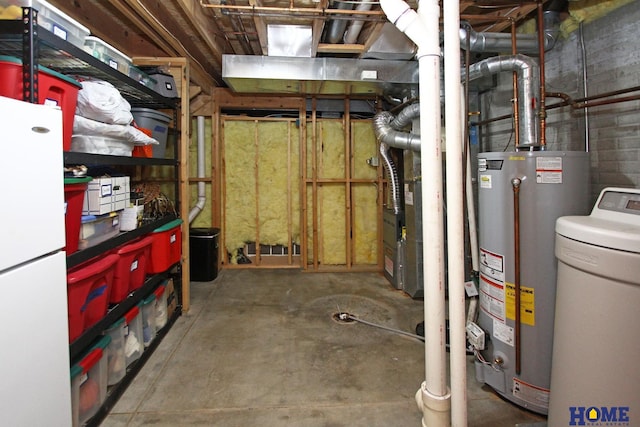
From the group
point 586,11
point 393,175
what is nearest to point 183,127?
point 393,175

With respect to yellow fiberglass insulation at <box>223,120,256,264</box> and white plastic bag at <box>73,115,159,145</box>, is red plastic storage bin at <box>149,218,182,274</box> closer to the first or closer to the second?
white plastic bag at <box>73,115,159,145</box>

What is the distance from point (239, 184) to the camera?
14.7 ft

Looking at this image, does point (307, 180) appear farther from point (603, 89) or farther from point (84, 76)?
point (603, 89)

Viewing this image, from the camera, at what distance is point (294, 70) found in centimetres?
305

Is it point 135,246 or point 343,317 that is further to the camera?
point 343,317

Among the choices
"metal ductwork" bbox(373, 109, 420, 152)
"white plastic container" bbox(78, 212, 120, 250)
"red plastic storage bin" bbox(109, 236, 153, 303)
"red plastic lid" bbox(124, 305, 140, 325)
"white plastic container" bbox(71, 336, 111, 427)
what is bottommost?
"white plastic container" bbox(71, 336, 111, 427)

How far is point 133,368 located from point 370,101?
3.90 metres

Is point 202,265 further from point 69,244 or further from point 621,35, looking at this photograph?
point 621,35

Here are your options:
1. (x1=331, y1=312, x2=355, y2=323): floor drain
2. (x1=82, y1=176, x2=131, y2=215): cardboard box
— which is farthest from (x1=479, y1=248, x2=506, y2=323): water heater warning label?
(x1=82, y1=176, x2=131, y2=215): cardboard box

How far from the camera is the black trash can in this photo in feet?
12.7

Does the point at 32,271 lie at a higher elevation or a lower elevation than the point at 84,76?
lower

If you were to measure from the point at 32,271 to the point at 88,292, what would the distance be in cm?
61

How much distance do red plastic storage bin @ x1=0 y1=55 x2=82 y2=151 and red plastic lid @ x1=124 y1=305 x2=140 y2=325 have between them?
1039 millimetres

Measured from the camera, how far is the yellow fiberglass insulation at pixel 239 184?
4.44 meters
